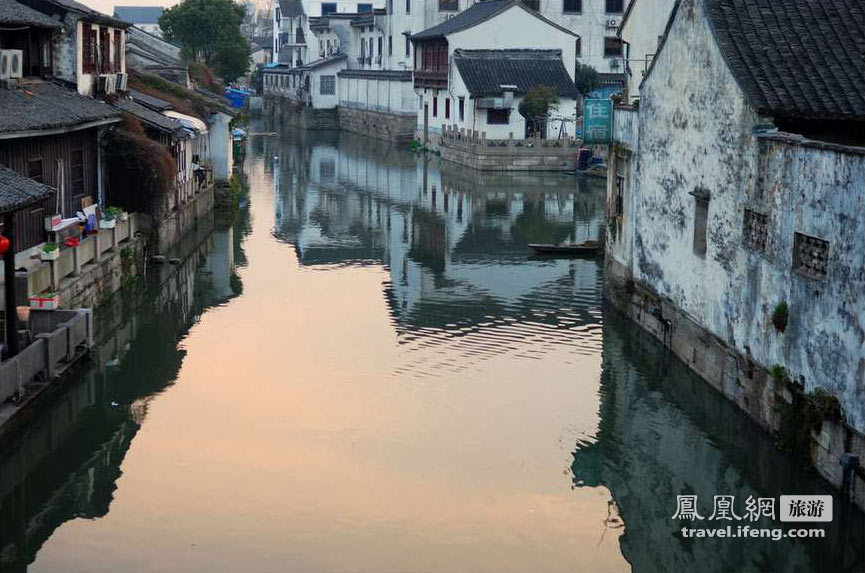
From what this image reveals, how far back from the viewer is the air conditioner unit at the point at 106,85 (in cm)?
3559

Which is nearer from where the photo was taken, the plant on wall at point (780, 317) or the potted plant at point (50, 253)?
the plant on wall at point (780, 317)

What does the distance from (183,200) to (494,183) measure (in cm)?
2364

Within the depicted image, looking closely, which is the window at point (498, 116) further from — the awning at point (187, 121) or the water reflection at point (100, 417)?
the water reflection at point (100, 417)

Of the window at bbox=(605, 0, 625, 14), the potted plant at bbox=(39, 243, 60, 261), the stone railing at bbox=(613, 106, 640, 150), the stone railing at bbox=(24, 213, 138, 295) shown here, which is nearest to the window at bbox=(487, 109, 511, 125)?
the window at bbox=(605, 0, 625, 14)

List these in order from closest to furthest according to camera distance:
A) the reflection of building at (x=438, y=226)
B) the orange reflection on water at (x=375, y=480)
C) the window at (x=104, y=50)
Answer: the orange reflection on water at (x=375, y=480), the reflection of building at (x=438, y=226), the window at (x=104, y=50)

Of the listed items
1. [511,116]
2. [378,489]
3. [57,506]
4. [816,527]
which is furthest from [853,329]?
[511,116]

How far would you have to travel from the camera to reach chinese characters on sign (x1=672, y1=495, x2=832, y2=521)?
55.8ft

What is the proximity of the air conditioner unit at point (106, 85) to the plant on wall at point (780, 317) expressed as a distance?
2289cm

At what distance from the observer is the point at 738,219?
2162 cm

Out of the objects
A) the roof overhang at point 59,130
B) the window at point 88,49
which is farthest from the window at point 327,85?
the roof overhang at point 59,130

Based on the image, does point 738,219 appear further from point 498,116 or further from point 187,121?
point 498,116

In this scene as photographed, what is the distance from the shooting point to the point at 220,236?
142 ft

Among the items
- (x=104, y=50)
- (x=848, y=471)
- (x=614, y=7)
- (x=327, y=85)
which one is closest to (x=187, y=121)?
(x=104, y=50)

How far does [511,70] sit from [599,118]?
41274mm
